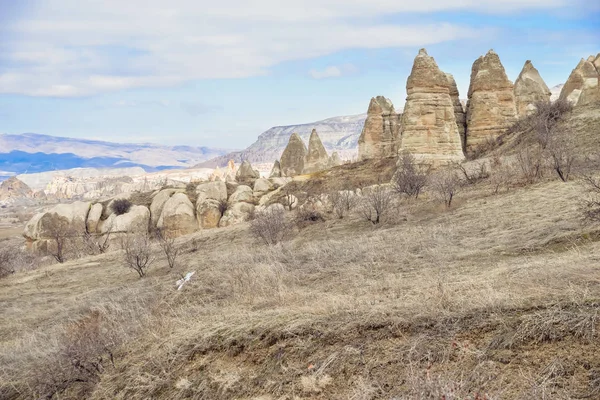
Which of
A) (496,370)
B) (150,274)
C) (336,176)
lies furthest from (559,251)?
(336,176)

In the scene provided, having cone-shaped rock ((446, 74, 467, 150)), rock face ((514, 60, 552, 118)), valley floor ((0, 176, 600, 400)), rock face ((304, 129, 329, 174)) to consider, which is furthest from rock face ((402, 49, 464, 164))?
rock face ((304, 129, 329, 174))

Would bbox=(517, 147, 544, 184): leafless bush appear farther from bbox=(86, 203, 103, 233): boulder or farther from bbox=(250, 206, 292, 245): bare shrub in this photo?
bbox=(86, 203, 103, 233): boulder

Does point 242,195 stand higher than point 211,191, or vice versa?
point 211,191

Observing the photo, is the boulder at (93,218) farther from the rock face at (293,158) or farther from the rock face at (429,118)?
the rock face at (429,118)

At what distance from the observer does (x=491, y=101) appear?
28516 mm

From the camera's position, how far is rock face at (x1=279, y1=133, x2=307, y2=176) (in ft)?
148

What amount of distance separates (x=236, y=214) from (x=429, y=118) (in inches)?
486

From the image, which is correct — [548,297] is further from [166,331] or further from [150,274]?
[150,274]

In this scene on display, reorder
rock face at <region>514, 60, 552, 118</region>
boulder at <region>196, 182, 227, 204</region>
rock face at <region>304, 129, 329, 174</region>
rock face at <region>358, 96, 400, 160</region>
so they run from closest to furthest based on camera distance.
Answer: boulder at <region>196, 182, 227, 204</region>, rock face at <region>514, 60, 552, 118</region>, rock face at <region>358, 96, 400, 160</region>, rock face at <region>304, 129, 329, 174</region>

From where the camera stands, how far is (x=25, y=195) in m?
170

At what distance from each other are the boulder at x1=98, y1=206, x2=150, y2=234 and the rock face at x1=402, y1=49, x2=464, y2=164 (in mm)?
16208

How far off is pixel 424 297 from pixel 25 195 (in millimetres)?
192105

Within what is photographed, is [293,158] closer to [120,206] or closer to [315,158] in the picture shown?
[315,158]

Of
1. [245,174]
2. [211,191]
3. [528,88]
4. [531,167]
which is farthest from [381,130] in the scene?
[531,167]
